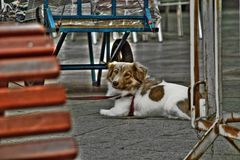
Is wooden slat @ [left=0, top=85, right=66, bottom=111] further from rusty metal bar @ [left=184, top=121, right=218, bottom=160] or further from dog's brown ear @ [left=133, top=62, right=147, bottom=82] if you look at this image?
dog's brown ear @ [left=133, top=62, right=147, bottom=82]

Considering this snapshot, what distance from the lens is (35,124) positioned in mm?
2350

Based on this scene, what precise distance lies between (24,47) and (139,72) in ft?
14.5

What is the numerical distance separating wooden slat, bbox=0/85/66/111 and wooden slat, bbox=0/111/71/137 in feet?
0.12

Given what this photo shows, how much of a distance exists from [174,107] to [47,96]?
166 inches

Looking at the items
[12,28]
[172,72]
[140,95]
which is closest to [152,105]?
[140,95]

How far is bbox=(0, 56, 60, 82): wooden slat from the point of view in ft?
7.57

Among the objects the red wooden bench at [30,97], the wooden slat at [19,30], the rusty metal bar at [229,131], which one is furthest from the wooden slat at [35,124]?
the rusty metal bar at [229,131]

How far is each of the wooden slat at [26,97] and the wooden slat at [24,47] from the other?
0.10m

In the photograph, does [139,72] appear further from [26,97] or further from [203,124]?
[26,97]

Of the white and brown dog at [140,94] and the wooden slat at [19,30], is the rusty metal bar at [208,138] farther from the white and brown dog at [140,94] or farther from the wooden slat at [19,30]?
the white and brown dog at [140,94]

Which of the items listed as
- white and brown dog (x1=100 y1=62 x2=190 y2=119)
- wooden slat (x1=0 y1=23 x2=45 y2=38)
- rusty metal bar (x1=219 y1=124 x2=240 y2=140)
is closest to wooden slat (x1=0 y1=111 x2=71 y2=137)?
wooden slat (x1=0 y1=23 x2=45 y2=38)

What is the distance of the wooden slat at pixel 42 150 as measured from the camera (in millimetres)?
2297

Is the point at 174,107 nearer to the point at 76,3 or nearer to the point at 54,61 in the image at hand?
the point at 76,3

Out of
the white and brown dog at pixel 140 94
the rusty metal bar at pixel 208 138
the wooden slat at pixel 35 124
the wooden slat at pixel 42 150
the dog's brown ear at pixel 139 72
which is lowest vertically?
the white and brown dog at pixel 140 94
